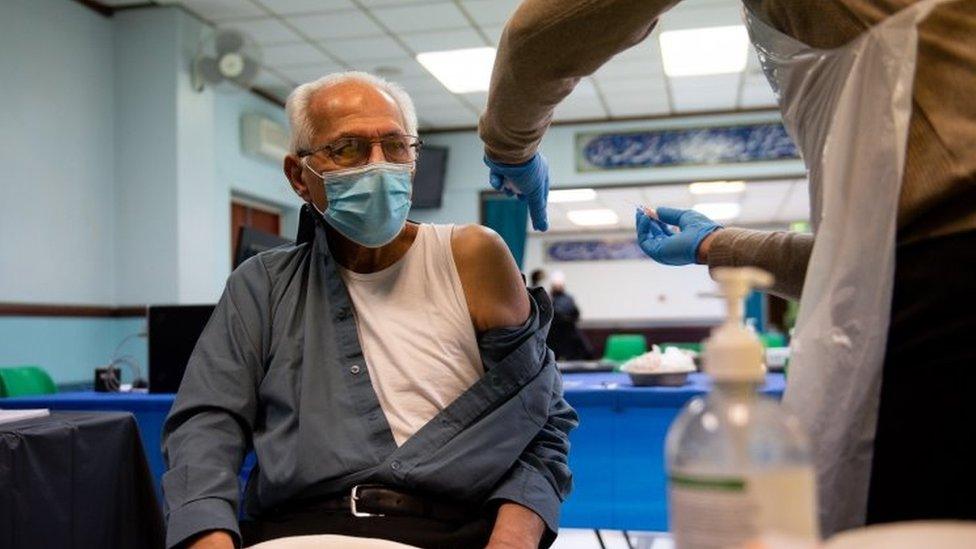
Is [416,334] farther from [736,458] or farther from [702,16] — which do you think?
[702,16]

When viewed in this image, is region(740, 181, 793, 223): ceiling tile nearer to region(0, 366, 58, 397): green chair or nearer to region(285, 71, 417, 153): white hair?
region(0, 366, 58, 397): green chair

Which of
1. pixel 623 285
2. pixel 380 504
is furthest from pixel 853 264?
pixel 623 285

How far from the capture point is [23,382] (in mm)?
3309

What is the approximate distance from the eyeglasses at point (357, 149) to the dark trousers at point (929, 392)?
0.90 metres

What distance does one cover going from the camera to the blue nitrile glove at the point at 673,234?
3.21ft

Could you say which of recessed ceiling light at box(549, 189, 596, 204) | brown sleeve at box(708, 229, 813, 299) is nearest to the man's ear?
brown sleeve at box(708, 229, 813, 299)

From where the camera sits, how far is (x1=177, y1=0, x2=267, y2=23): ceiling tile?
195 inches

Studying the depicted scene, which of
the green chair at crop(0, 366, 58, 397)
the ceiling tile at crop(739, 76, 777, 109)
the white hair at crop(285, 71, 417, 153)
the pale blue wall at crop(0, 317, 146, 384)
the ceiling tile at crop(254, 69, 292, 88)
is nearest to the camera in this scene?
the white hair at crop(285, 71, 417, 153)

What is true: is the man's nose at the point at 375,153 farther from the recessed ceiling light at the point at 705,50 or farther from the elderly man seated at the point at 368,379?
the recessed ceiling light at the point at 705,50

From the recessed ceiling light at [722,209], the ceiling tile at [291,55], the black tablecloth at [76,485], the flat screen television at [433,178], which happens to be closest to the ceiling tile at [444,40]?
the ceiling tile at [291,55]

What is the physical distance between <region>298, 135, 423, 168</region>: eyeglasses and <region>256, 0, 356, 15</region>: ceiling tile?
151 inches

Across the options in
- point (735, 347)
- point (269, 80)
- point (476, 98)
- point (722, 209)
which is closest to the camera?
point (735, 347)

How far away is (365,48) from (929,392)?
17.9ft

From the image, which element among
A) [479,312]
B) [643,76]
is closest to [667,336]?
[643,76]
